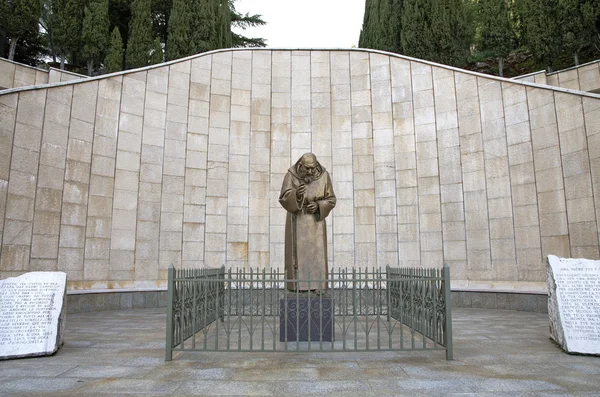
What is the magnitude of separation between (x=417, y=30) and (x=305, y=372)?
79.7ft

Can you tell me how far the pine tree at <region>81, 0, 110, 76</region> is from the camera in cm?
2444

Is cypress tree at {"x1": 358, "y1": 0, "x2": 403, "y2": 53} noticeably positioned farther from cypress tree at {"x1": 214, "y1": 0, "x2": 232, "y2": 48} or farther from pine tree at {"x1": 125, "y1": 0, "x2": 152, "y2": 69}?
pine tree at {"x1": 125, "y1": 0, "x2": 152, "y2": 69}

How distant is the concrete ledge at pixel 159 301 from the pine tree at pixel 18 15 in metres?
17.8

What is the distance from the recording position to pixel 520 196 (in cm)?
1438

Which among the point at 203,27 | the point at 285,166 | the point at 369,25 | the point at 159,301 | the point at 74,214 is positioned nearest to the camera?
the point at 74,214

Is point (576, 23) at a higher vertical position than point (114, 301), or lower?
higher

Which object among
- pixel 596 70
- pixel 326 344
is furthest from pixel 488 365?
pixel 596 70

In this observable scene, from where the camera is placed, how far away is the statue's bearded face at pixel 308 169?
865 cm

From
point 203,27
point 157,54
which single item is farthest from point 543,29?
point 157,54

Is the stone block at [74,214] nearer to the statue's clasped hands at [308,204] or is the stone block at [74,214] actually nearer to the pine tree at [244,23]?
the statue's clasped hands at [308,204]

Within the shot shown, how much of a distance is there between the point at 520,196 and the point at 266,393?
40.0 ft

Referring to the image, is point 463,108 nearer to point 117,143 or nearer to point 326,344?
point 326,344

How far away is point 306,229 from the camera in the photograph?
8531 millimetres

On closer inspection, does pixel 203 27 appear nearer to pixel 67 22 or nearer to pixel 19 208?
pixel 67 22
